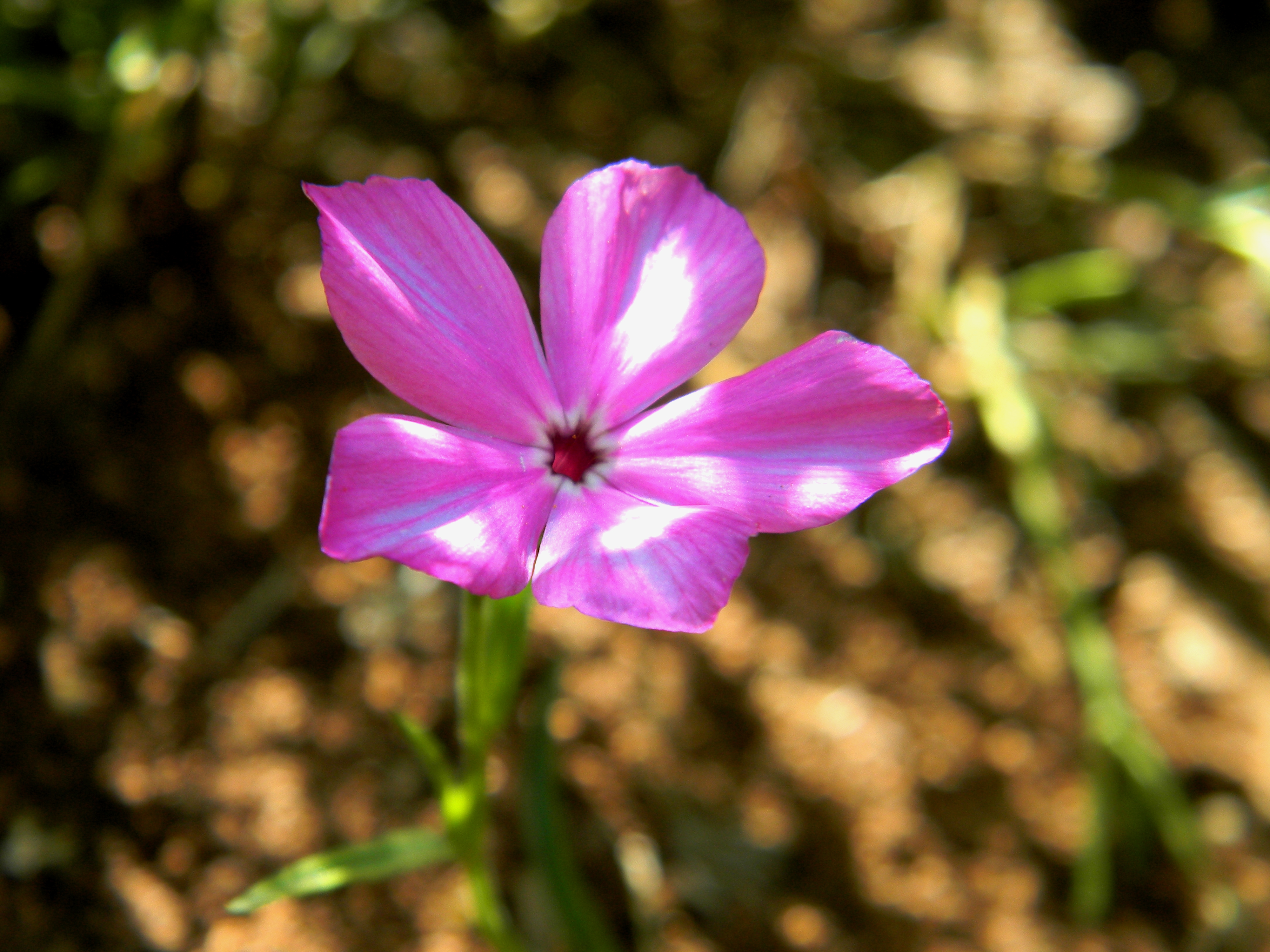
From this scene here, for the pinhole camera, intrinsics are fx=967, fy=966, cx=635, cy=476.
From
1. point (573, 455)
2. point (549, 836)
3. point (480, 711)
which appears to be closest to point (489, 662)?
point (480, 711)

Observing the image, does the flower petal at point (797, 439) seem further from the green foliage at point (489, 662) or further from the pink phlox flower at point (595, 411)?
the green foliage at point (489, 662)

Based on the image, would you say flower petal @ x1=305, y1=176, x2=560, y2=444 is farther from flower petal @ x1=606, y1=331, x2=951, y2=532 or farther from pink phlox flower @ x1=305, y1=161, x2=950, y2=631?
flower petal @ x1=606, y1=331, x2=951, y2=532

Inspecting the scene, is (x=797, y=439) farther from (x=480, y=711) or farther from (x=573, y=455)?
(x=480, y=711)

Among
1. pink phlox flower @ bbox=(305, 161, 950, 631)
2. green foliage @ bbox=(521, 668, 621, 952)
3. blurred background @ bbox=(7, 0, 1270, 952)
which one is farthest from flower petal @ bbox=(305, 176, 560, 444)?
blurred background @ bbox=(7, 0, 1270, 952)

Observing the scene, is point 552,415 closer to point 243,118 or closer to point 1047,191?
point 243,118

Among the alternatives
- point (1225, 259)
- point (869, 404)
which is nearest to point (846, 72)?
point (1225, 259)

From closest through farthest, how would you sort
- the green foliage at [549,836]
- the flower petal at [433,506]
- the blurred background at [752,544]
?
1. the flower petal at [433,506]
2. the green foliage at [549,836]
3. the blurred background at [752,544]

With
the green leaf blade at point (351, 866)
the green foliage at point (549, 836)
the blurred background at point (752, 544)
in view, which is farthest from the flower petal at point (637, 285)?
the blurred background at point (752, 544)
